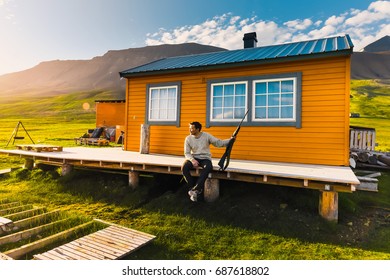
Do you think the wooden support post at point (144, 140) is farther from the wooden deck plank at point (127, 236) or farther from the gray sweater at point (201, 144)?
the wooden deck plank at point (127, 236)

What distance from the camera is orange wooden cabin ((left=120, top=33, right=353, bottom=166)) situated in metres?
7.51

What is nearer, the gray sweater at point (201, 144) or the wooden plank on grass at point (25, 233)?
the wooden plank on grass at point (25, 233)

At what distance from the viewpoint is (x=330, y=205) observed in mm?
5465

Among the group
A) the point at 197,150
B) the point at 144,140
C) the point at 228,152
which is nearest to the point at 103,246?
the point at 197,150

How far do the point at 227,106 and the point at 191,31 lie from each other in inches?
425

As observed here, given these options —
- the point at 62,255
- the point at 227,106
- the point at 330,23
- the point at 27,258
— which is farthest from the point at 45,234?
the point at 330,23

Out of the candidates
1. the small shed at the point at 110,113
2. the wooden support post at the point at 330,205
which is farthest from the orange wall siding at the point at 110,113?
the wooden support post at the point at 330,205

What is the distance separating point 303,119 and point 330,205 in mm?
3135

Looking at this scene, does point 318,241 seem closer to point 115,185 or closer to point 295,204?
point 295,204

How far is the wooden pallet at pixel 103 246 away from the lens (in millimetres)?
4082

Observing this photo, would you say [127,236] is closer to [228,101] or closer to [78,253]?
[78,253]

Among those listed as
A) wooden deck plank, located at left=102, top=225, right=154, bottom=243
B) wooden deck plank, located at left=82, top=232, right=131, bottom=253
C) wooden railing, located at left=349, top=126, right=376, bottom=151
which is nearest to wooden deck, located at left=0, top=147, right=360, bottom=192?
wooden deck plank, located at left=102, top=225, right=154, bottom=243

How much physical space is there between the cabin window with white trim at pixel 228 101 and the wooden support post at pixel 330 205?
156 inches

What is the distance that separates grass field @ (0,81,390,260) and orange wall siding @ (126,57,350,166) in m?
1.50
